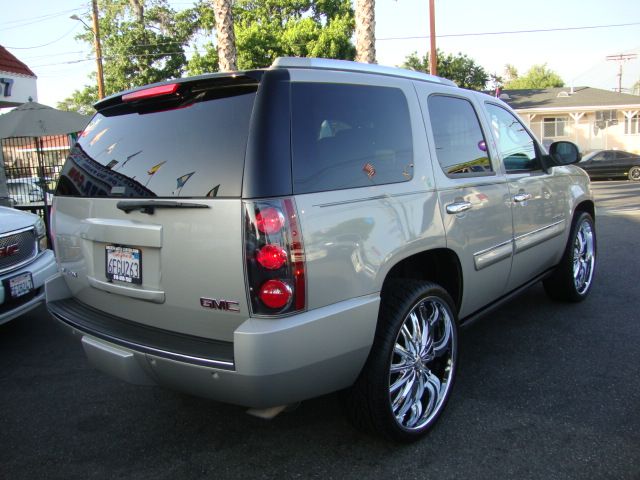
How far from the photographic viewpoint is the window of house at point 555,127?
31359 millimetres

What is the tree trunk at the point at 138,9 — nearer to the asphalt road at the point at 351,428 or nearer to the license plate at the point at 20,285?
the license plate at the point at 20,285

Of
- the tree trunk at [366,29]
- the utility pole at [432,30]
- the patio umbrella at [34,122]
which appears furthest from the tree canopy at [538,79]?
the patio umbrella at [34,122]

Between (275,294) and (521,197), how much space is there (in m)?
2.36

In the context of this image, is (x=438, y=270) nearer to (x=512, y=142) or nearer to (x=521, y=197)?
(x=521, y=197)

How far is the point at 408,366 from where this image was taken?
9.21ft

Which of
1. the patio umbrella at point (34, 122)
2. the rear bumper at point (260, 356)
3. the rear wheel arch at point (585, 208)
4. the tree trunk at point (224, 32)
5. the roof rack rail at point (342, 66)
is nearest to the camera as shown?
the rear bumper at point (260, 356)

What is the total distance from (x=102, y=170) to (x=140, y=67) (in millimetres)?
35175

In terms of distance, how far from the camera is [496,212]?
3475 mm

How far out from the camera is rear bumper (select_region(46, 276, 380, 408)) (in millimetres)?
2146

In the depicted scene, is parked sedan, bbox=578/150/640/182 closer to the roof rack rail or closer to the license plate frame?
the roof rack rail

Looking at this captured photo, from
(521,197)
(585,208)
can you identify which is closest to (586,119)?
(585,208)

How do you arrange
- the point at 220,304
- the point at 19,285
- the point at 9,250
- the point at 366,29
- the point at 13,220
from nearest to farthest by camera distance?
the point at 220,304, the point at 19,285, the point at 9,250, the point at 13,220, the point at 366,29

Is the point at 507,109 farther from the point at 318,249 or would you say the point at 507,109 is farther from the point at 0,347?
the point at 0,347

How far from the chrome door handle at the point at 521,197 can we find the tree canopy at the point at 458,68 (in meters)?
29.9
